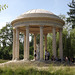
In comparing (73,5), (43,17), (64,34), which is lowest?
(64,34)

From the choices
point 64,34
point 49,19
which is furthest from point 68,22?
point 49,19

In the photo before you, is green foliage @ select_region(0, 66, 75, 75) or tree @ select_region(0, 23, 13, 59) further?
tree @ select_region(0, 23, 13, 59)

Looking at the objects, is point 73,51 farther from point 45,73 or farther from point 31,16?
point 45,73

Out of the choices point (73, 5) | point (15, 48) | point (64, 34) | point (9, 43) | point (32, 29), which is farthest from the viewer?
point (9, 43)

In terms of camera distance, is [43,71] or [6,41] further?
[6,41]

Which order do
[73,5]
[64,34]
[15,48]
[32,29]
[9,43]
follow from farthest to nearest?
[9,43], [73,5], [64,34], [32,29], [15,48]

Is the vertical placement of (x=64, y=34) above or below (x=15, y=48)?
above

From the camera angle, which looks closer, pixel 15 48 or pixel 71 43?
pixel 15 48

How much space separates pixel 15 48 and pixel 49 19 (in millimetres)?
15088

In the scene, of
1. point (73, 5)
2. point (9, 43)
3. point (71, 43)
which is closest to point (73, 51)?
point (71, 43)

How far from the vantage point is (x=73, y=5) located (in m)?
78.2

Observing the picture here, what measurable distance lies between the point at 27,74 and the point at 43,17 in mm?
25316

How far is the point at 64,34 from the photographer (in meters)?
61.7

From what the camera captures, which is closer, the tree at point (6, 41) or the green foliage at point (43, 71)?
the green foliage at point (43, 71)
